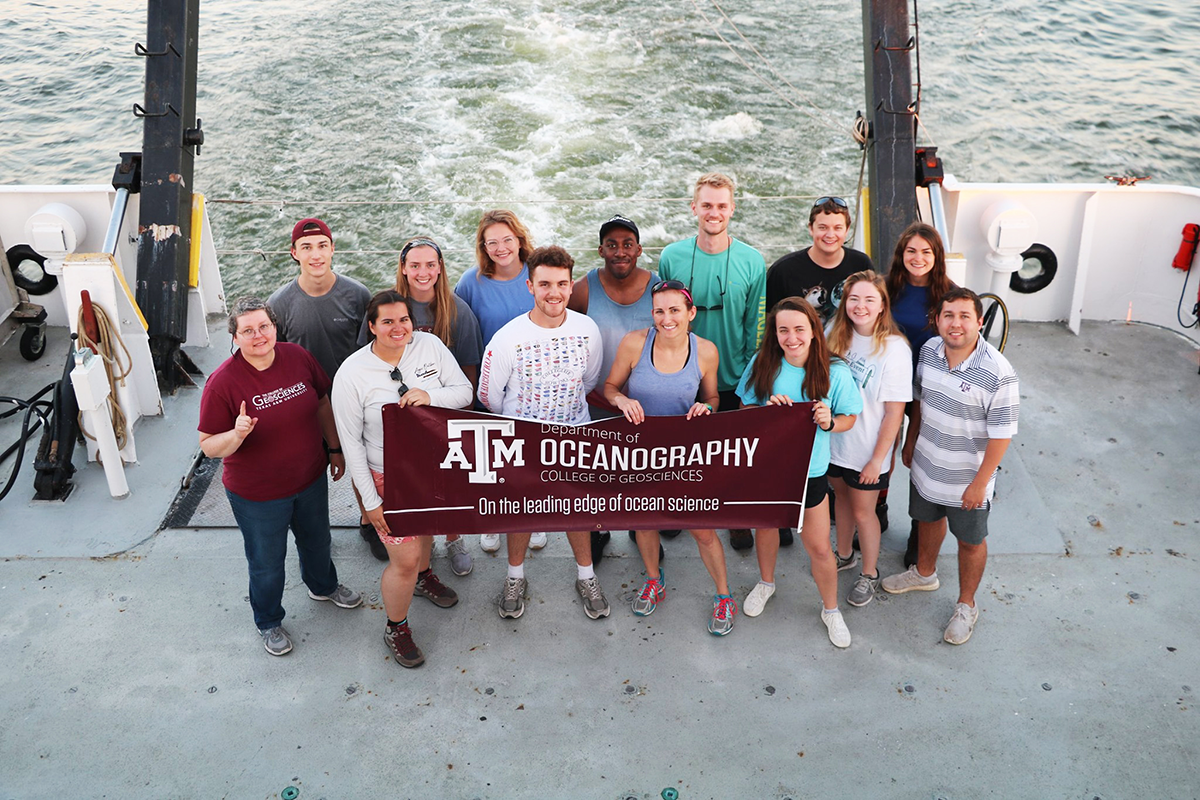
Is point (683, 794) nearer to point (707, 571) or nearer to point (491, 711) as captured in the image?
point (491, 711)

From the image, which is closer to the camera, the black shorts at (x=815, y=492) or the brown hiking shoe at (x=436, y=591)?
the black shorts at (x=815, y=492)

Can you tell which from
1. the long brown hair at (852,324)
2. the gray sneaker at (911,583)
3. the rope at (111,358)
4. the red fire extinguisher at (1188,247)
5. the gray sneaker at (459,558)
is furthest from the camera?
the red fire extinguisher at (1188,247)

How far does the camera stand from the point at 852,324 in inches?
Answer: 157

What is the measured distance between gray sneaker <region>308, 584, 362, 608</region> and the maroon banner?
0.71m

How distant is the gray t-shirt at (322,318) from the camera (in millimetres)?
4273

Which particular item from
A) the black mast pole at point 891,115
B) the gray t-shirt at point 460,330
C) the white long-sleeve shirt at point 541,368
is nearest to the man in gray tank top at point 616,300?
the white long-sleeve shirt at point 541,368

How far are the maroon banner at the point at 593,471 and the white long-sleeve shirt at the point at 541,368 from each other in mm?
129

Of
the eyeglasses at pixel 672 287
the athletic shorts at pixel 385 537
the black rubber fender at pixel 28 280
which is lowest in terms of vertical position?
the athletic shorts at pixel 385 537

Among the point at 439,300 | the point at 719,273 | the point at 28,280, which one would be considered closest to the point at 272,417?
the point at 439,300

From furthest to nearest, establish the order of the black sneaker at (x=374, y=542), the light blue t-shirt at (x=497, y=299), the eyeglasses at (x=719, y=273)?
the black sneaker at (x=374, y=542) → the light blue t-shirt at (x=497, y=299) → the eyeglasses at (x=719, y=273)

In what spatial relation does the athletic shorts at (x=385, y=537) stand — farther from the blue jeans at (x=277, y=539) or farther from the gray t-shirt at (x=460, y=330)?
the gray t-shirt at (x=460, y=330)

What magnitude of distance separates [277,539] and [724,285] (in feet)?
7.20

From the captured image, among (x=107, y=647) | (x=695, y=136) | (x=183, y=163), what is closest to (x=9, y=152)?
(x=695, y=136)

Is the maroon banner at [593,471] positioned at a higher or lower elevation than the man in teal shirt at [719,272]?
lower
